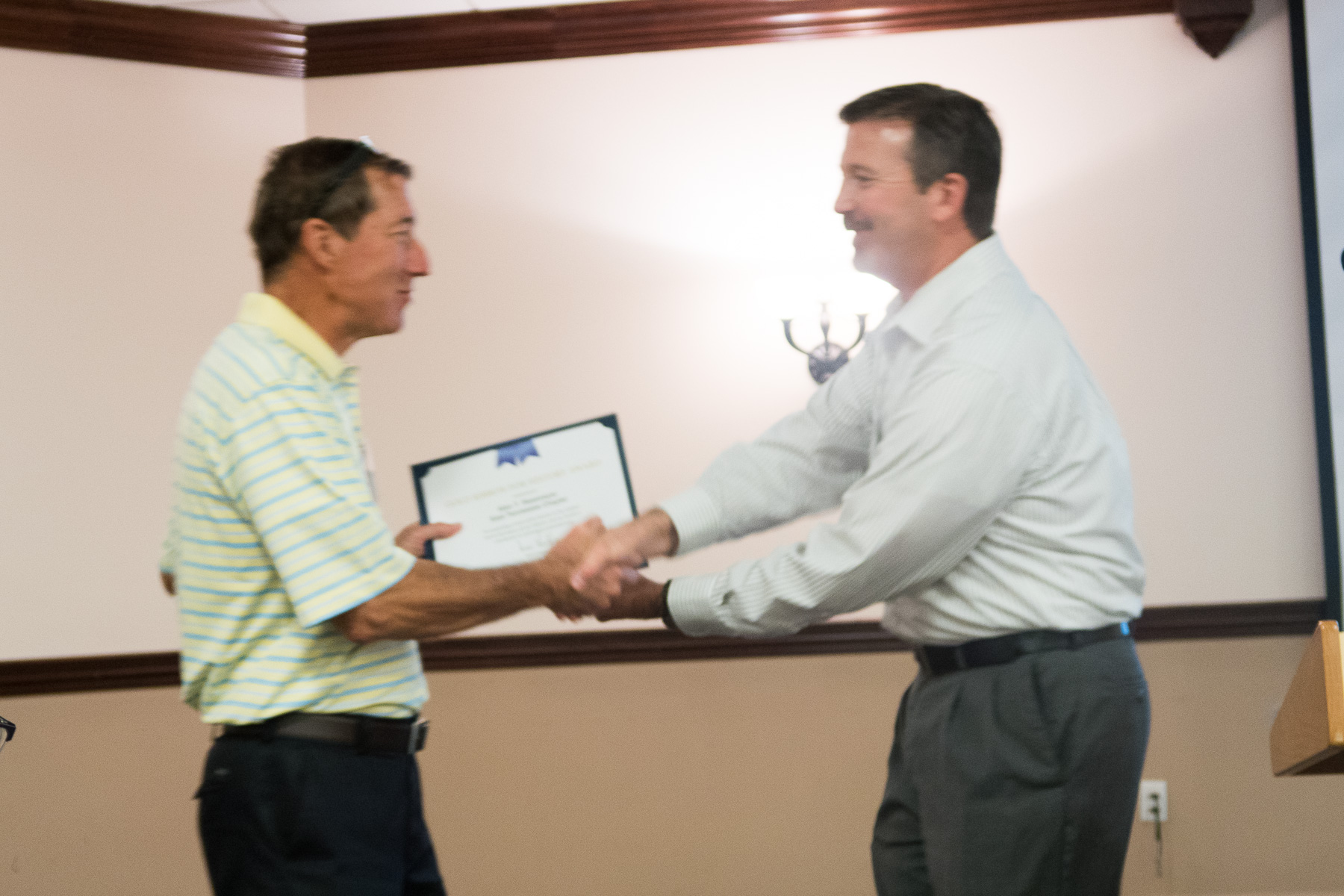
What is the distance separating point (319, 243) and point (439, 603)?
57 centimetres

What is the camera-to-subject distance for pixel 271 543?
1.38 metres

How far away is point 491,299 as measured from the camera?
10.9 feet

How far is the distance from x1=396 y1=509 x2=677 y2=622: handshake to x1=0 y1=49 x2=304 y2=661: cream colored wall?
1.65 metres

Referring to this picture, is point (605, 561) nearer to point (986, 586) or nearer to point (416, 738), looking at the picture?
point (416, 738)

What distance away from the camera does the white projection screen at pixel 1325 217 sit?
292cm

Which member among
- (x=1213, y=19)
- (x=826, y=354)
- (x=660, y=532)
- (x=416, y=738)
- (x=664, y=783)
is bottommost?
(x=664, y=783)

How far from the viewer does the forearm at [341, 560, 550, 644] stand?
56.0 inches

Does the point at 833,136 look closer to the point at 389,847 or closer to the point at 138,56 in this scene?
the point at 138,56

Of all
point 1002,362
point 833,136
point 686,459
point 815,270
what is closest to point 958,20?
point 833,136

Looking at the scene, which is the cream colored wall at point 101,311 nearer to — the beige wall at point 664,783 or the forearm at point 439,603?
the beige wall at point 664,783

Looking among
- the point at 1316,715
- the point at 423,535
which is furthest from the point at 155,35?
the point at 1316,715

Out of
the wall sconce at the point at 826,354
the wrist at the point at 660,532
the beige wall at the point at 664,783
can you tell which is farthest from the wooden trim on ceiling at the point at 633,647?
the wrist at the point at 660,532

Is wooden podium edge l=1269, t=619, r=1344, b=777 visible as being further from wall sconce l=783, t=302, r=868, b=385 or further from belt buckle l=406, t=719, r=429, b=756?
wall sconce l=783, t=302, r=868, b=385

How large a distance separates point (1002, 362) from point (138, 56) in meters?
2.83
